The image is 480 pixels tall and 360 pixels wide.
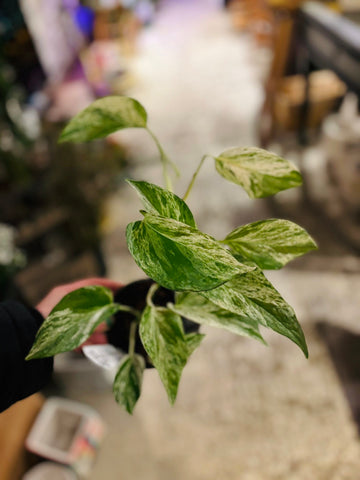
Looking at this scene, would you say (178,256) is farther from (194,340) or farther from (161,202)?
(194,340)

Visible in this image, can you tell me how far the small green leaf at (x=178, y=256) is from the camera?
39 cm

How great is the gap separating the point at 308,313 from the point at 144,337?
1768mm

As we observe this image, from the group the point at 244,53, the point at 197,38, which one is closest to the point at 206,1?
the point at 197,38

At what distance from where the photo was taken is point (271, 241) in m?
0.59

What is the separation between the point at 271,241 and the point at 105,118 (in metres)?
0.40

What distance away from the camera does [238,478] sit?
1512mm

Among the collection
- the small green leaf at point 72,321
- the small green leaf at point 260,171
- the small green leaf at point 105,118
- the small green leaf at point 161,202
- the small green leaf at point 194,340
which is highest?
the small green leaf at point 105,118

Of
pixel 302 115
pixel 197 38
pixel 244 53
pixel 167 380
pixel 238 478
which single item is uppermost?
pixel 197 38

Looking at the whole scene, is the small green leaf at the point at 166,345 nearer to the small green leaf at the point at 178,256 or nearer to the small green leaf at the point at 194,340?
the small green leaf at the point at 194,340

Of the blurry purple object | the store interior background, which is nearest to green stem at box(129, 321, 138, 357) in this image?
the store interior background

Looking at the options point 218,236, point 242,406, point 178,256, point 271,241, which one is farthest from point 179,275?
point 218,236

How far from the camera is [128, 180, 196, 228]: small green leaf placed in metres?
0.44

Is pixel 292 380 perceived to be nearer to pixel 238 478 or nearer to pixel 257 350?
pixel 257 350

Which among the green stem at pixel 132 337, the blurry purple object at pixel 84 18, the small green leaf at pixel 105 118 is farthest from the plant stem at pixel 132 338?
the blurry purple object at pixel 84 18
